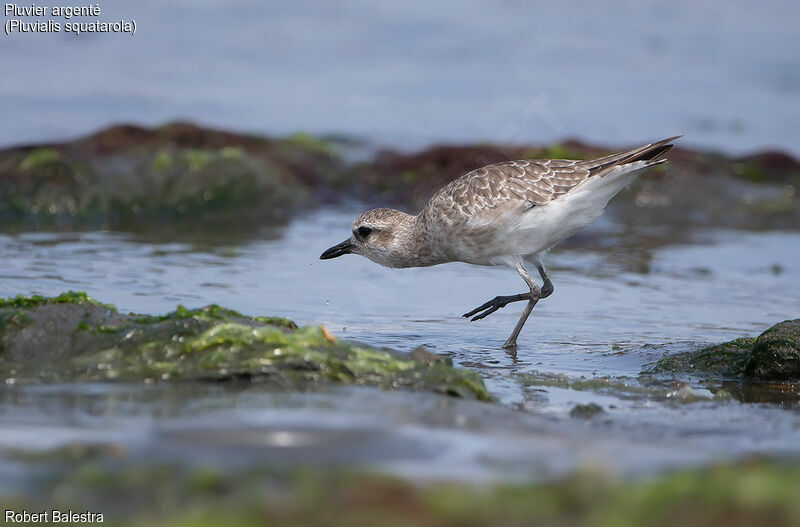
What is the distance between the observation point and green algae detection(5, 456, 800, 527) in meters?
3.39

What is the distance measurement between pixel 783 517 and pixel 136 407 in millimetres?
2757

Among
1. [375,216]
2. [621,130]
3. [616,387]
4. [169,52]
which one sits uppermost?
[169,52]

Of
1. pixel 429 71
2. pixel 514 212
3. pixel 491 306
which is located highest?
pixel 429 71

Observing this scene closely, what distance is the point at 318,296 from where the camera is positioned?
8.89 metres

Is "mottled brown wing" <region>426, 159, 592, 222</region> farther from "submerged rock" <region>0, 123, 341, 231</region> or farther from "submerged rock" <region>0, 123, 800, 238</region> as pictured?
"submerged rock" <region>0, 123, 341, 231</region>

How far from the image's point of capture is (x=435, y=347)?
7492mm

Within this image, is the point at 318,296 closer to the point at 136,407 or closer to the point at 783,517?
the point at 136,407

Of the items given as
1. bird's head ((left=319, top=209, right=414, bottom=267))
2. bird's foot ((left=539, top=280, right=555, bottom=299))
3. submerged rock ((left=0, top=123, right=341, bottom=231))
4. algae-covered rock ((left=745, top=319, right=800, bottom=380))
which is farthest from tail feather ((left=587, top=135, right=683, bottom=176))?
submerged rock ((left=0, top=123, right=341, bottom=231))

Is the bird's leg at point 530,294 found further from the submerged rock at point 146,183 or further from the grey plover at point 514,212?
the submerged rock at point 146,183

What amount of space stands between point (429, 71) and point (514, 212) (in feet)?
44.3

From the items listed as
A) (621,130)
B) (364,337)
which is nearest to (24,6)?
(621,130)

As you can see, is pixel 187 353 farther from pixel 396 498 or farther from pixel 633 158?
pixel 633 158

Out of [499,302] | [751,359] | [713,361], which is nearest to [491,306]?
[499,302]

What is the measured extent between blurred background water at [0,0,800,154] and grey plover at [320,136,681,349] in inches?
307
